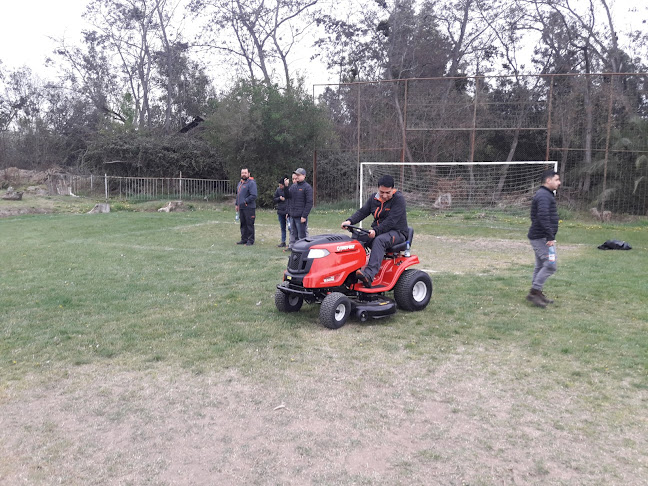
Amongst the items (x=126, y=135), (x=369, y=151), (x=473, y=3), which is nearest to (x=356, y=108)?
(x=369, y=151)

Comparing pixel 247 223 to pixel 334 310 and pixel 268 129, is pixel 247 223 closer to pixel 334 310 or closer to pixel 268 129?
pixel 334 310

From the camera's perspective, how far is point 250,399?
404 centimetres

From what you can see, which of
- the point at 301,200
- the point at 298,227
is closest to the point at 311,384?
the point at 301,200

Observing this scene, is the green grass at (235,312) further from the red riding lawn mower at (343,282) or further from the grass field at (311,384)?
the red riding lawn mower at (343,282)

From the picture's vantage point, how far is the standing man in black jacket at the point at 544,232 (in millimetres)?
6539

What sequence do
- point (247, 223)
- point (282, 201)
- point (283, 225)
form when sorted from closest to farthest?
point (282, 201) < point (283, 225) < point (247, 223)

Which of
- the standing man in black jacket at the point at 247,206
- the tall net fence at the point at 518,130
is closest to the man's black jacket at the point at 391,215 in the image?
the standing man in black jacket at the point at 247,206

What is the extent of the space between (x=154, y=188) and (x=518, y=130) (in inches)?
587

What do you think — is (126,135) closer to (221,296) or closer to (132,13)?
(132,13)

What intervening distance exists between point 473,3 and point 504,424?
23675mm

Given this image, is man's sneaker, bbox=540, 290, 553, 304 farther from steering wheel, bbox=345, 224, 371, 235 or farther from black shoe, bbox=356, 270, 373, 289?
steering wheel, bbox=345, 224, 371, 235

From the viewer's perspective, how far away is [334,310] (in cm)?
564

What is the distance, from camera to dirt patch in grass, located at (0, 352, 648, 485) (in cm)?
308

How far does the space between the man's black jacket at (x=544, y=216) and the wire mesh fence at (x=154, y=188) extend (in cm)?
1750
